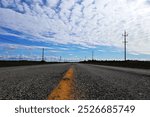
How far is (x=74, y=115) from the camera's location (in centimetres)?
236

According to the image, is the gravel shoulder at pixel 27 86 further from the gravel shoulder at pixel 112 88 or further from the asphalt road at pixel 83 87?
the gravel shoulder at pixel 112 88

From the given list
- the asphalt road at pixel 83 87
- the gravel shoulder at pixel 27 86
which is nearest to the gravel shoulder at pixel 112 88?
the asphalt road at pixel 83 87

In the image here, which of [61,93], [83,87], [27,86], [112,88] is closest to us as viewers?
[61,93]

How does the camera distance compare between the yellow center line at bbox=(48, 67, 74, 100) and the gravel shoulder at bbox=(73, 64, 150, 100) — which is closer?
the yellow center line at bbox=(48, 67, 74, 100)

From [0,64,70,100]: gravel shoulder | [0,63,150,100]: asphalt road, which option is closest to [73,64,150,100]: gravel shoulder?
[0,63,150,100]: asphalt road

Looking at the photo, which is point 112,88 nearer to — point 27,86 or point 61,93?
point 61,93

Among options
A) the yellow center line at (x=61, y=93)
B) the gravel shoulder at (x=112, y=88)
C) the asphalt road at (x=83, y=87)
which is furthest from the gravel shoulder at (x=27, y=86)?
the gravel shoulder at (x=112, y=88)

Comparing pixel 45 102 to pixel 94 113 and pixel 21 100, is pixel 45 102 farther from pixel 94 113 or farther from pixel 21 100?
pixel 94 113

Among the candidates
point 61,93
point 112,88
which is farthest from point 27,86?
point 112,88

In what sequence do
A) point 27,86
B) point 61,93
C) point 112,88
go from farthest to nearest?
point 27,86 → point 112,88 → point 61,93

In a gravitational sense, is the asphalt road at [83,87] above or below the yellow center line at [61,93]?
below

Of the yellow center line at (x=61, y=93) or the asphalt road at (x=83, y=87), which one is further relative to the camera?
the asphalt road at (x=83, y=87)

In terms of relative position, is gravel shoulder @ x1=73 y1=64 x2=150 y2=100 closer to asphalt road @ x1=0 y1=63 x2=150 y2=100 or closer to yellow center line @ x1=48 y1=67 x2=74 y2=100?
asphalt road @ x1=0 y1=63 x2=150 y2=100

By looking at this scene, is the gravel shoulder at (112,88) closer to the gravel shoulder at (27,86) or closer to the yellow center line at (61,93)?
the yellow center line at (61,93)
